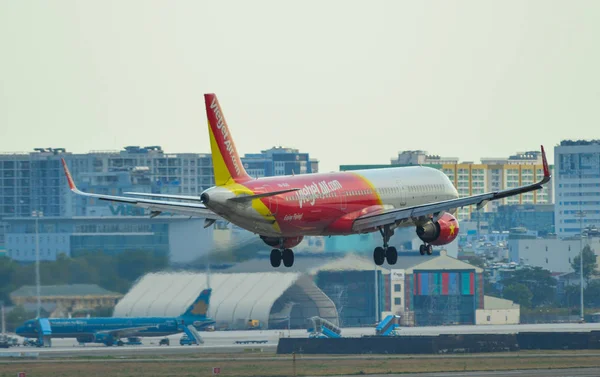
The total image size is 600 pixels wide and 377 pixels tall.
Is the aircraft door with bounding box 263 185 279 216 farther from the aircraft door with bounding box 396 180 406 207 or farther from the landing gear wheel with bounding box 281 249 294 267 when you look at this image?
the aircraft door with bounding box 396 180 406 207

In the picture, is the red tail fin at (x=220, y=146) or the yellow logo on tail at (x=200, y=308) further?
the yellow logo on tail at (x=200, y=308)

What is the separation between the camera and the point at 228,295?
6890 inches

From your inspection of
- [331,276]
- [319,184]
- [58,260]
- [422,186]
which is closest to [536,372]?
[422,186]

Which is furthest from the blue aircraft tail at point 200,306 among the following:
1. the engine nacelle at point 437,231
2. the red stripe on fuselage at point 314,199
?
the red stripe on fuselage at point 314,199

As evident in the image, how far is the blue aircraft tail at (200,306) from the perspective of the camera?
168 metres

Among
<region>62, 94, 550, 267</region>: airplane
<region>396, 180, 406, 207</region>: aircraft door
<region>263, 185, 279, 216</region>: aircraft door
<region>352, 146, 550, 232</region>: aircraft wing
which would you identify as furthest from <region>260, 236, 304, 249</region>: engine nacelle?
<region>396, 180, 406, 207</region>: aircraft door

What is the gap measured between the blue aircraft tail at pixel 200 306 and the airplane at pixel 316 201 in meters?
70.5

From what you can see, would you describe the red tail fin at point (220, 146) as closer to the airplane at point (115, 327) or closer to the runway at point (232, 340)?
the runway at point (232, 340)

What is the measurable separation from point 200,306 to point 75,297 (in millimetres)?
16125

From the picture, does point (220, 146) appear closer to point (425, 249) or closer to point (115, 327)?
point (425, 249)

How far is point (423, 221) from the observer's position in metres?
94.7

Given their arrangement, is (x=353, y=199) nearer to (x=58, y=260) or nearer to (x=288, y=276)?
(x=288, y=276)

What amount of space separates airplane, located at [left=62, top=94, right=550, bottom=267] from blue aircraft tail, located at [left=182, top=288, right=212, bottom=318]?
7052 centimetres

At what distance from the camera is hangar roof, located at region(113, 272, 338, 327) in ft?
547
